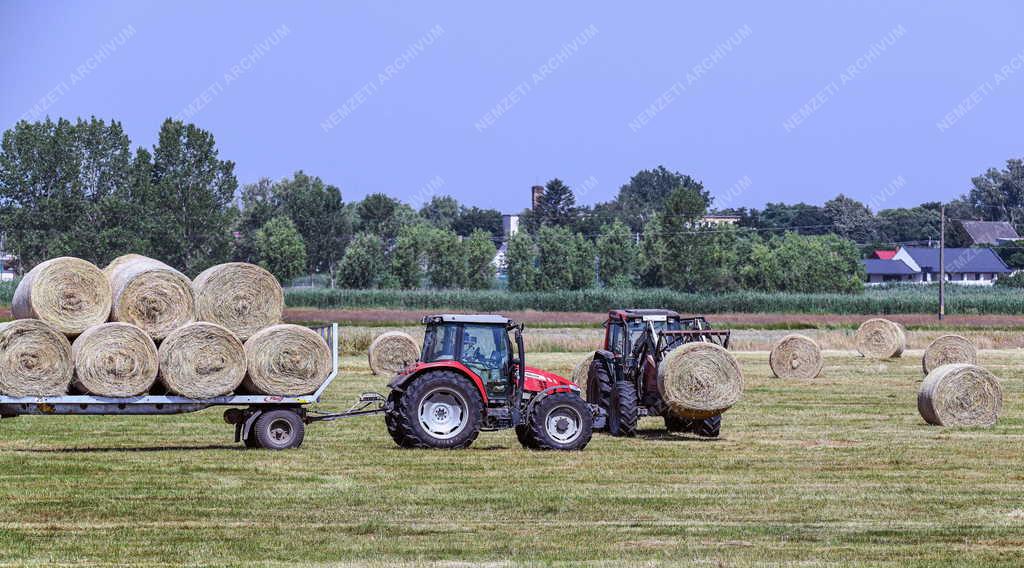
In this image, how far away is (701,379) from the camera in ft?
64.5

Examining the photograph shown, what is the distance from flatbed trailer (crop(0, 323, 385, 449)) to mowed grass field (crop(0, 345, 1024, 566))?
374 mm

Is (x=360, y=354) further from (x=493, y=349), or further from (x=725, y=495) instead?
(x=725, y=495)

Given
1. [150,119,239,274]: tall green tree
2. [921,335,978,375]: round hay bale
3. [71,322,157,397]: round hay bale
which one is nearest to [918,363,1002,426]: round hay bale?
[71,322,157,397]: round hay bale

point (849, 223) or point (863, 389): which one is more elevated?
point (849, 223)

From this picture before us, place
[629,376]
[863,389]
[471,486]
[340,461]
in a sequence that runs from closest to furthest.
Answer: [471,486] → [340,461] → [629,376] → [863,389]

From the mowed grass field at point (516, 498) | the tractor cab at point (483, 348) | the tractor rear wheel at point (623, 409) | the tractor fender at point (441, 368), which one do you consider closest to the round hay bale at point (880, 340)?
the mowed grass field at point (516, 498)

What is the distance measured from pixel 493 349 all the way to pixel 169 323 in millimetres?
4018

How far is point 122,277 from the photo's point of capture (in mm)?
17938

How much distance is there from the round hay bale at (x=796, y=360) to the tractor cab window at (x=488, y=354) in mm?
18073

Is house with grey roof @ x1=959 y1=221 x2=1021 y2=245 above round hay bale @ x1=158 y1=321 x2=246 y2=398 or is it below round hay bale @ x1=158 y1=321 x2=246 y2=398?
above

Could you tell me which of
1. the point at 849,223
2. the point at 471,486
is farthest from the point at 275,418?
the point at 849,223

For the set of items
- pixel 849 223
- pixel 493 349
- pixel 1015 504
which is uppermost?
pixel 849 223

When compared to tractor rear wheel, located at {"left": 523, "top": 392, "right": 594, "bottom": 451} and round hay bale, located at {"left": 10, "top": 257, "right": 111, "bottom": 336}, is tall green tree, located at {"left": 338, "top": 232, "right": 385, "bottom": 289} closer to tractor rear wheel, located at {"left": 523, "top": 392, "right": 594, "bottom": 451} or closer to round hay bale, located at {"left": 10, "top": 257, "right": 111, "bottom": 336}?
tractor rear wheel, located at {"left": 523, "top": 392, "right": 594, "bottom": 451}

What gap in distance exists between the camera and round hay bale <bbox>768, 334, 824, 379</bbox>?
116 ft
